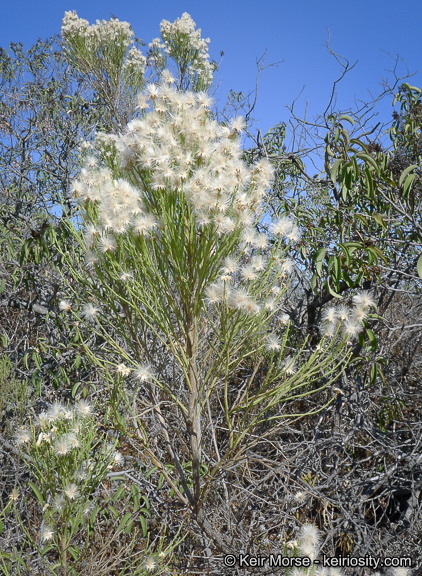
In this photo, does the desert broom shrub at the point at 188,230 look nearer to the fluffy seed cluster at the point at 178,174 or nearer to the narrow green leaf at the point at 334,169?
the fluffy seed cluster at the point at 178,174

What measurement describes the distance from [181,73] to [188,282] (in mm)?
5169

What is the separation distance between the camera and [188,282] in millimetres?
1725

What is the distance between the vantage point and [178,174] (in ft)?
5.05

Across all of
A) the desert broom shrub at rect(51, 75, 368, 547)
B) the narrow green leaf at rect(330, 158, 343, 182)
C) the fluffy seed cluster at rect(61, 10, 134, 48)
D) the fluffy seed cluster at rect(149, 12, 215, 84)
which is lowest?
the desert broom shrub at rect(51, 75, 368, 547)

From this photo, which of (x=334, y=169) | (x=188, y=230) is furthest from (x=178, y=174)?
(x=334, y=169)

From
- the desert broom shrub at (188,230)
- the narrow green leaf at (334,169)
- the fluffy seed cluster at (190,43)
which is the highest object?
the fluffy seed cluster at (190,43)

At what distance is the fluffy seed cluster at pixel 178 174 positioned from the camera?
1549 mm

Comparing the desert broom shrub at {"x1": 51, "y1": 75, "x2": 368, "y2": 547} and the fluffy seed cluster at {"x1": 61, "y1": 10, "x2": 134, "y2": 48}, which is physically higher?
the fluffy seed cluster at {"x1": 61, "y1": 10, "x2": 134, "y2": 48}

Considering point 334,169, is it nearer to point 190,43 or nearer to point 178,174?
point 178,174

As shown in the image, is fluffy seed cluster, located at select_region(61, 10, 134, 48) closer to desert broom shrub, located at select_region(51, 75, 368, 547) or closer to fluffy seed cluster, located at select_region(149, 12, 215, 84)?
fluffy seed cluster, located at select_region(149, 12, 215, 84)

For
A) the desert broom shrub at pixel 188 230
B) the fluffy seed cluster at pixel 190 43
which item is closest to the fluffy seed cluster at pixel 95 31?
the fluffy seed cluster at pixel 190 43

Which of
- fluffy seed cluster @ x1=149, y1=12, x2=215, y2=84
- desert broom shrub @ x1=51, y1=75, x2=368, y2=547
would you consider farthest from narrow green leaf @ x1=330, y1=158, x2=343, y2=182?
fluffy seed cluster @ x1=149, y1=12, x2=215, y2=84

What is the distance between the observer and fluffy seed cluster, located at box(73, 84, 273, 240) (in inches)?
61.0

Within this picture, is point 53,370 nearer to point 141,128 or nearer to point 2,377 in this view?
point 2,377
